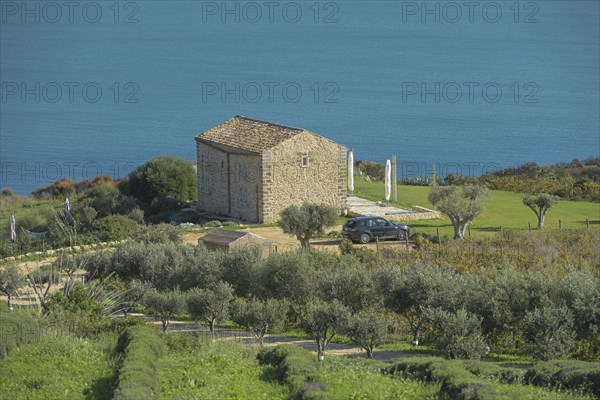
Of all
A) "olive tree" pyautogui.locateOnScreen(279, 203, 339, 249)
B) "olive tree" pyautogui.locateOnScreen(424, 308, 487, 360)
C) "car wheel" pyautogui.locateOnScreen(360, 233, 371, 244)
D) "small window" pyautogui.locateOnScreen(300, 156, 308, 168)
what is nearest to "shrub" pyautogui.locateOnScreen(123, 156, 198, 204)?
"small window" pyautogui.locateOnScreen(300, 156, 308, 168)

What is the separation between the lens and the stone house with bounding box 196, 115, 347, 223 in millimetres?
45688

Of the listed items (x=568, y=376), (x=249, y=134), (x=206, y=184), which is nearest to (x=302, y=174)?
(x=249, y=134)

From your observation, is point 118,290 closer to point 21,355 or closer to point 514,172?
point 21,355

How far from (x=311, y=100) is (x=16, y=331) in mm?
119917

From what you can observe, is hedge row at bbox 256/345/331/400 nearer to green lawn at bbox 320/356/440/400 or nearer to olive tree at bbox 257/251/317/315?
green lawn at bbox 320/356/440/400

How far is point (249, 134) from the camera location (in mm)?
47969

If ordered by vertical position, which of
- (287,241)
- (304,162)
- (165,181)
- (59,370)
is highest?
(304,162)

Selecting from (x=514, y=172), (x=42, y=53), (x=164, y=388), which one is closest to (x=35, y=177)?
(x=514, y=172)

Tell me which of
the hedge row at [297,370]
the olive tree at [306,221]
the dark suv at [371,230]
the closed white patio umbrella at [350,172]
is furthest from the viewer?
the closed white patio umbrella at [350,172]

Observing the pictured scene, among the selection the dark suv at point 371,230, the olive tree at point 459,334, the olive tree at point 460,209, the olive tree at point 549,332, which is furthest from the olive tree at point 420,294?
the dark suv at point 371,230

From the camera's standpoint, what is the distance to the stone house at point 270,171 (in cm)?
4569

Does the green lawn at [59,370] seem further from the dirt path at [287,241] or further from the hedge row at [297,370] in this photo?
the dirt path at [287,241]

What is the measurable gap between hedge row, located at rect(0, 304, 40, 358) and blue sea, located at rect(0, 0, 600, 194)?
55.2 m

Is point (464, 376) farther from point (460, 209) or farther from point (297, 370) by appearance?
point (460, 209)
